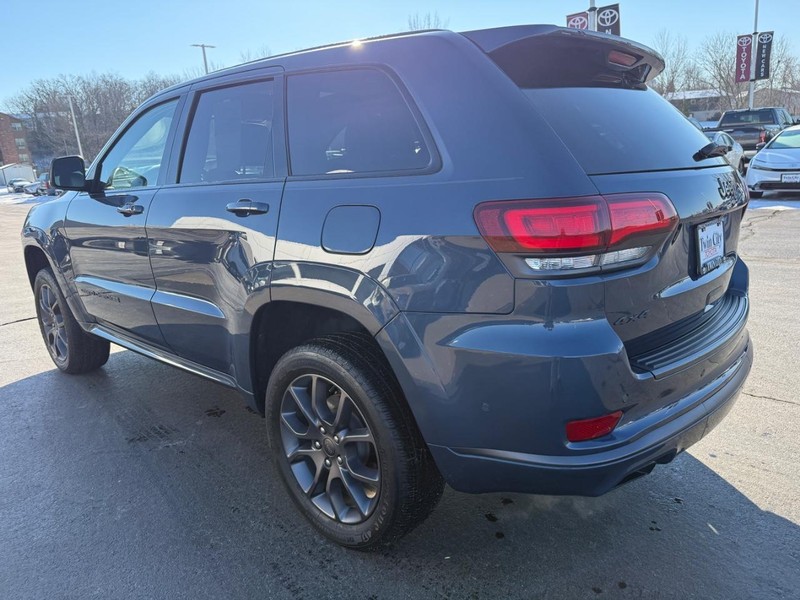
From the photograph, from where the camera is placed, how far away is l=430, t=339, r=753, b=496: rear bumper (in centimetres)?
176

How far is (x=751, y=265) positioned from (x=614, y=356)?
612 centimetres

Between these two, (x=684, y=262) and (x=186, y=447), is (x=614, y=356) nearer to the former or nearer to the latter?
(x=684, y=262)

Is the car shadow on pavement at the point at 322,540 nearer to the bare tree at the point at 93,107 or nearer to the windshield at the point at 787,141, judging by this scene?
the windshield at the point at 787,141

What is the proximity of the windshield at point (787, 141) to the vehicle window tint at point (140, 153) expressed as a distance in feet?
41.5

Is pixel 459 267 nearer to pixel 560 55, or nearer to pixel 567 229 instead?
pixel 567 229

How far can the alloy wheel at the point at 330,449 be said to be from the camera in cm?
223

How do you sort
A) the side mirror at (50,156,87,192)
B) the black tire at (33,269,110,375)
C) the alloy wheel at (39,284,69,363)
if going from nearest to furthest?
the side mirror at (50,156,87,192) → the black tire at (33,269,110,375) → the alloy wheel at (39,284,69,363)

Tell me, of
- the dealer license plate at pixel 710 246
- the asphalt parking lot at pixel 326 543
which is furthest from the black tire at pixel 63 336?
the dealer license plate at pixel 710 246

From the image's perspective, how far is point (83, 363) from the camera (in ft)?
14.3

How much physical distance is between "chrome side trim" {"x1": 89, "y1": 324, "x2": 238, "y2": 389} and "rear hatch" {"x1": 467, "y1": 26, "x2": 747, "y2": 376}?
179 cm

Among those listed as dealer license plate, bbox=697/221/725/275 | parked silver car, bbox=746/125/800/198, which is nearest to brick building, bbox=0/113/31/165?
parked silver car, bbox=746/125/800/198

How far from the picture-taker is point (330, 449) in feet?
7.66

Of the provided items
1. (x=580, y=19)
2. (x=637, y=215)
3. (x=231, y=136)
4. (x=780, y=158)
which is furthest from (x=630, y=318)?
(x=580, y=19)

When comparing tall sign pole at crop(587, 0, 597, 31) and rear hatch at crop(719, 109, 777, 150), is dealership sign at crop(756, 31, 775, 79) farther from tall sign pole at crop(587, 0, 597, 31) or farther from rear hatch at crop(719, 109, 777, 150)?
tall sign pole at crop(587, 0, 597, 31)
